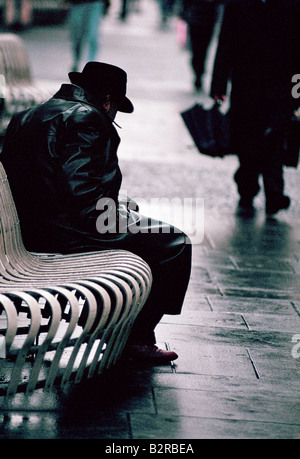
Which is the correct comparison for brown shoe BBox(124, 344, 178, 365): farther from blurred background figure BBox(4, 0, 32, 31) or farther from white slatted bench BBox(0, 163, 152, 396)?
blurred background figure BBox(4, 0, 32, 31)

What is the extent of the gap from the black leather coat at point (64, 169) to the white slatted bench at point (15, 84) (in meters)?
4.69

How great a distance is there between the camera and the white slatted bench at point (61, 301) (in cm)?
337

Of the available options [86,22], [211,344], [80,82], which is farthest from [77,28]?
[211,344]

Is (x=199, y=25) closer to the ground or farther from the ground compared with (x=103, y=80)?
closer to the ground

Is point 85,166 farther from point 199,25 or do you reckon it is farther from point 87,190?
point 199,25

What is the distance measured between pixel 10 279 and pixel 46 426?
68 cm

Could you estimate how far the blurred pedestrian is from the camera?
14.2m

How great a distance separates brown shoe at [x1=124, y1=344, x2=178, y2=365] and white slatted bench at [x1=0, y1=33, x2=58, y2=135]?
4.93 meters

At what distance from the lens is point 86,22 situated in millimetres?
12836

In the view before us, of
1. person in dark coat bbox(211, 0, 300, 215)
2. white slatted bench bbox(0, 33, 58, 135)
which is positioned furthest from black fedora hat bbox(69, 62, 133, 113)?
white slatted bench bbox(0, 33, 58, 135)

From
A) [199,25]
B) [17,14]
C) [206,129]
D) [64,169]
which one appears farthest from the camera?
[17,14]

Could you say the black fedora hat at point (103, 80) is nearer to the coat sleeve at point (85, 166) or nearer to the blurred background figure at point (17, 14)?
the coat sleeve at point (85, 166)

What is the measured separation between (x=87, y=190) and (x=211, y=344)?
45.2 inches

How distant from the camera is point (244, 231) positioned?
689cm
